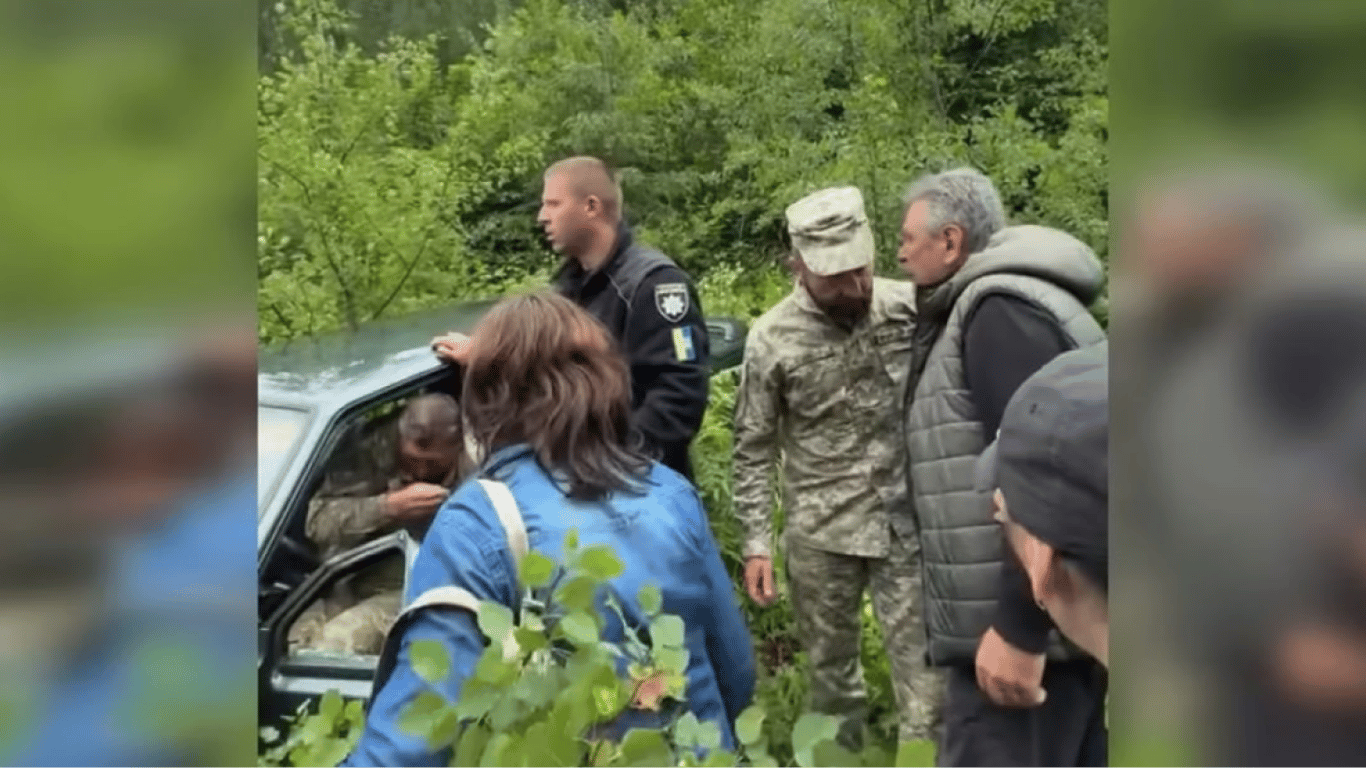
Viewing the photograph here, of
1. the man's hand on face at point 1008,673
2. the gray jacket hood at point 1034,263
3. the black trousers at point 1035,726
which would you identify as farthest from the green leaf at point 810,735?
the gray jacket hood at point 1034,263

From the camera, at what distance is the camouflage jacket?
9.88 ft

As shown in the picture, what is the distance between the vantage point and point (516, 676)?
132cm

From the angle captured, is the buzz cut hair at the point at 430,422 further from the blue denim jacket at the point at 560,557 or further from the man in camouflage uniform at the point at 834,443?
the blue denim jacket at the point at 560,557

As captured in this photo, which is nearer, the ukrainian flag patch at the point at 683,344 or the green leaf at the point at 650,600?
the green leaf at the point at 650,600

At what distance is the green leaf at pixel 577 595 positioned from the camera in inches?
54.1

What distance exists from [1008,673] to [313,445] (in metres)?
1.25

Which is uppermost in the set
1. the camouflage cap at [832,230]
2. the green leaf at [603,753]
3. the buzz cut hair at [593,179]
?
the buzz cut hair at [593,179]

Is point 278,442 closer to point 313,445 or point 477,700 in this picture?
point 313,445

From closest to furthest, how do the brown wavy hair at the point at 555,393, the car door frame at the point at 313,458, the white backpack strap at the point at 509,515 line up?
the white backpack strap at the point at 509,515 → the brown wavy hair at the point at 555,393 → the car door frame at the point at 313,458

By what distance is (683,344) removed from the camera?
10.1ft

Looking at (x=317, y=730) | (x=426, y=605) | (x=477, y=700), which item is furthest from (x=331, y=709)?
(x=477, y=700)

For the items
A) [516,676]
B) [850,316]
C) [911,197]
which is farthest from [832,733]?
[850,316]

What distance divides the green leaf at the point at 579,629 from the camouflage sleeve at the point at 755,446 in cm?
192

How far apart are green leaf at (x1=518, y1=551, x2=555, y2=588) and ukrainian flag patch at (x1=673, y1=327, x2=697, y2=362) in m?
1.69
